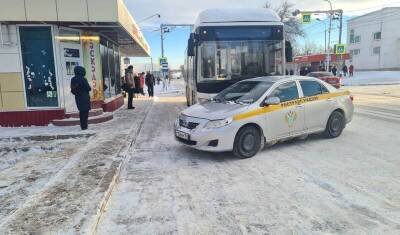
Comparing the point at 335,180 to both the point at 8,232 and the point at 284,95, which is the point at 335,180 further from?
the point at 8,232

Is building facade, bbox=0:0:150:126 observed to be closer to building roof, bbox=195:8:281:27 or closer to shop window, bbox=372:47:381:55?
building roof, bbox=195:8:281:27

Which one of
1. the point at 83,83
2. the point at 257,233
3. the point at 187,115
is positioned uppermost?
the point at 83,83

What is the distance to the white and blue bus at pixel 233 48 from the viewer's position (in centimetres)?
945

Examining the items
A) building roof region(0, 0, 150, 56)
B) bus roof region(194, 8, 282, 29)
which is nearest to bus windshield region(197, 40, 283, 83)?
bus roof region(194, 8, 282, 29)

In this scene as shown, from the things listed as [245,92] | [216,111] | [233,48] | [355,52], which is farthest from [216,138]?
[355,52]

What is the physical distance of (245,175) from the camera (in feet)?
19.7

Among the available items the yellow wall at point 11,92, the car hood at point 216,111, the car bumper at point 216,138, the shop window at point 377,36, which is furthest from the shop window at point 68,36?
the shop window at point 377,36

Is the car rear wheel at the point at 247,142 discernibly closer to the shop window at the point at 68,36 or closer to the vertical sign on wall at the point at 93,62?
the shop window at the point at 68,36

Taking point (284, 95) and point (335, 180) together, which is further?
point (284, 95)

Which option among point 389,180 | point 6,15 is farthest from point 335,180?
point 6,15

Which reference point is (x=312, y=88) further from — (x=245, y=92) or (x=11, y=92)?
(x=11, y=92)

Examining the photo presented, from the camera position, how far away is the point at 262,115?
7.17 m

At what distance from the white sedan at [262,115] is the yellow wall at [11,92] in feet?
20.4

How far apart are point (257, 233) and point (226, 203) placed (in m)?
0.92
